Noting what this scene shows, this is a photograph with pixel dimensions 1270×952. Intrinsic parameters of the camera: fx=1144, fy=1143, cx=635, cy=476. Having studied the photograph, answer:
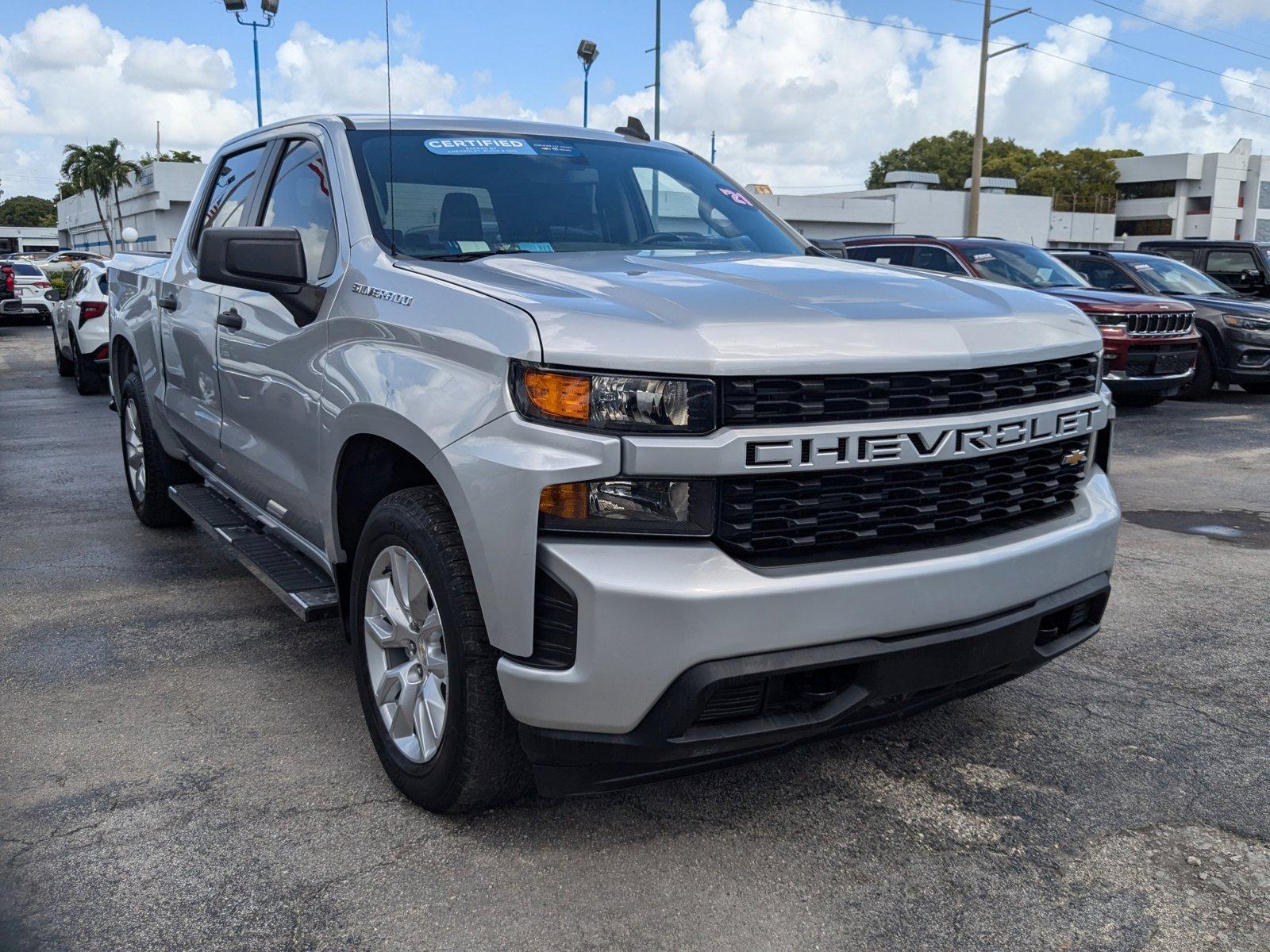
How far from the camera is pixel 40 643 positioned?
4.41m

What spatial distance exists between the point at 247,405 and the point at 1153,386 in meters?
9.80

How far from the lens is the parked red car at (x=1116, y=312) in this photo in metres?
11.2

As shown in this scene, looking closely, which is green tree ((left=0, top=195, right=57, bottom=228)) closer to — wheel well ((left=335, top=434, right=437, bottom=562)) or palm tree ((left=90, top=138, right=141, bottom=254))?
palm tree ((left=90, top=138, right=141, bottom=254))

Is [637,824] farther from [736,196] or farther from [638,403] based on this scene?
[736,196]

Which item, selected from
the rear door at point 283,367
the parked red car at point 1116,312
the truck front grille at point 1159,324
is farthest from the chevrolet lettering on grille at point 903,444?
the truck front grille at point 1159,324

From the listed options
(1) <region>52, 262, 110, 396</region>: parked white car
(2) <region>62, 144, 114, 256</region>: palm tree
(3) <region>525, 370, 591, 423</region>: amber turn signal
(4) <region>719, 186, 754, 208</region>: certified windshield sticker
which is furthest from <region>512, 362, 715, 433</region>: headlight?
(2) <region>62, 144, 114, 256</region>: palm tree

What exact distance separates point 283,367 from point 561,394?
1.57m

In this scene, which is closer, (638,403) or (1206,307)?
(638,403)

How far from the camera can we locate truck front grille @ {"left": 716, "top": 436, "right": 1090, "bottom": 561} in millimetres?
2477

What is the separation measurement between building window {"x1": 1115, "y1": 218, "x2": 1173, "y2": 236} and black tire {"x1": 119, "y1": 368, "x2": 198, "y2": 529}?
293ft

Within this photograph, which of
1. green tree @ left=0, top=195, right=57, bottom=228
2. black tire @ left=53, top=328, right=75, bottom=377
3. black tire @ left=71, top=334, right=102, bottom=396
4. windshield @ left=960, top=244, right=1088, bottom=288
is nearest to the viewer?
windshield @ left=960, top=244, right=1088, bottom=288

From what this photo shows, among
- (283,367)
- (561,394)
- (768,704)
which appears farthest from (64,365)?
(768,704)

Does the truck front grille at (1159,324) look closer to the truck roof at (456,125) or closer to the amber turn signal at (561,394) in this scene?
the truck roof at (456,125)

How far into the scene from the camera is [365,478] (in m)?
3.25
